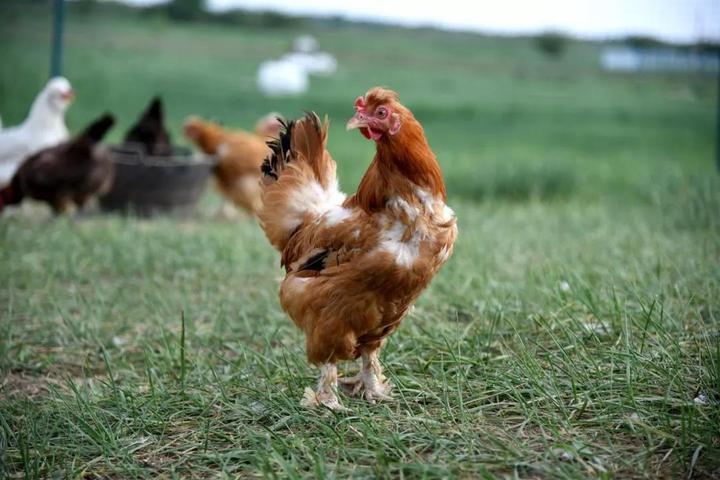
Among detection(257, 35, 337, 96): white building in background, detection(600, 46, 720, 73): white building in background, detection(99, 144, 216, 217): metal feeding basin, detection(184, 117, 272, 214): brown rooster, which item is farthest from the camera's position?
detection(257, 35, 337, 96): white building in background

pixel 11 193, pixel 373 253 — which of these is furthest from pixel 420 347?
pixel 11 193

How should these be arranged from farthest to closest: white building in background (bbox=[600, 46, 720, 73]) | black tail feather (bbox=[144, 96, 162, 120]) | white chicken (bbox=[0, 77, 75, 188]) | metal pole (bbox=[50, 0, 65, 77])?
white building in background (bbox=[600, 46, 720, 73]), black tail feather (bbox=[144, 96, 162, 120]), metal pole (bbox=[50, 0, 65, 77]), white chicken (bbox=[0, 77, 75, 188])

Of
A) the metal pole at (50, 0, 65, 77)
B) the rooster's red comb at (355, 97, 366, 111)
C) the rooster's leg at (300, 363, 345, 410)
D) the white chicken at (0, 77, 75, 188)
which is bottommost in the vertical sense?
the rooster's leg at (300, 363, 345, 410)

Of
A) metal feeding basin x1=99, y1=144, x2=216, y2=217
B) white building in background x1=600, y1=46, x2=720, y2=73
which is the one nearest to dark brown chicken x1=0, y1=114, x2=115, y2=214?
metal feeding basin x1=99, y1=144, x2=216, y2=217

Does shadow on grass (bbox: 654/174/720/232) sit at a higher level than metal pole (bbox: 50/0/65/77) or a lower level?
lower

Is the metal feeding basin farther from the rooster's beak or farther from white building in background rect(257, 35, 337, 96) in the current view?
Answer: white building in background rect(257, 35, 337, 96)

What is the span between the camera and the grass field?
8.66 ft

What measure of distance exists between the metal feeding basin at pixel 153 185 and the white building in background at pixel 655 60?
7110 millimetres

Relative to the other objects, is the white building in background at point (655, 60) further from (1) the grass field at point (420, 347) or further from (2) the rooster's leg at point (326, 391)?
(2) the rooster's leg at point (326, 391)

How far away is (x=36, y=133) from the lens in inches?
300

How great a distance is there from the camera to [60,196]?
7.15m

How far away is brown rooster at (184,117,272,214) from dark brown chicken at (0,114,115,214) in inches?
57.5

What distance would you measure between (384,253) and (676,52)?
9568 mm

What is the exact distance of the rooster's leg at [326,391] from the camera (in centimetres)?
311
